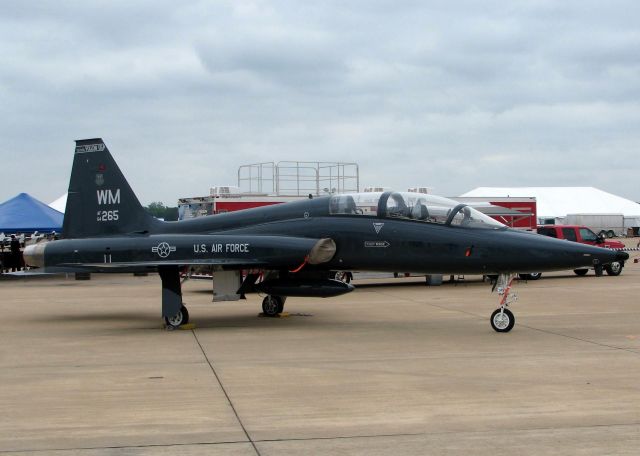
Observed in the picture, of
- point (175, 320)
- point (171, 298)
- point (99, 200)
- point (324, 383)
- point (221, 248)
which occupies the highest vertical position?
point (99, 200)

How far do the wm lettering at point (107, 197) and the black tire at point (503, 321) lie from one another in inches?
289

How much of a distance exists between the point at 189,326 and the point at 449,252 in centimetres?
458

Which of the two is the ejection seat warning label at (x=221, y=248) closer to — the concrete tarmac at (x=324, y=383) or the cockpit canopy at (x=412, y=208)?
the concrete tarmac at (x=324, y=383)

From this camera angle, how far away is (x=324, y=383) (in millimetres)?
8648

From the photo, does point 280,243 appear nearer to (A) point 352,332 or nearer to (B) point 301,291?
(B) point 301,291

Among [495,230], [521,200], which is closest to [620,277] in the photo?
[521,200]

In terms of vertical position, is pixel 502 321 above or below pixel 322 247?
below

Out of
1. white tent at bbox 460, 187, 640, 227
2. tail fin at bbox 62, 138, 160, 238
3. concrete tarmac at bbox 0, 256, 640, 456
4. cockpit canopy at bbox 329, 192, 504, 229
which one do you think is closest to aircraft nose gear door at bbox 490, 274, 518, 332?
concrete tarmac at bbox 0, 256, 640, 456

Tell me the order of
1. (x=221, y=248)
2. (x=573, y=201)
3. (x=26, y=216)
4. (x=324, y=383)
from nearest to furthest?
1. (x=324, y=383)
2. (x=221, y=248)
3. (x=26, y=216)
4. (x=573, y=201)

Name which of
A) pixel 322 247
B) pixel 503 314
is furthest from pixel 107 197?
pixel 503 314

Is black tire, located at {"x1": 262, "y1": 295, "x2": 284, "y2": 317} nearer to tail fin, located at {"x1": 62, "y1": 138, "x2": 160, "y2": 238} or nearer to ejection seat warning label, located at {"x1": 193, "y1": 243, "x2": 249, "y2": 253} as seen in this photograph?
ejection seat warning label, located at {"x1": 193, "y1": 243, "x2": 249, "y2": 253}

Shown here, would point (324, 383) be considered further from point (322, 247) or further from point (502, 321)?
point (322, 247)

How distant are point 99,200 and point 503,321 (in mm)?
7824

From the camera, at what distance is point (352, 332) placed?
13117 millimetres
